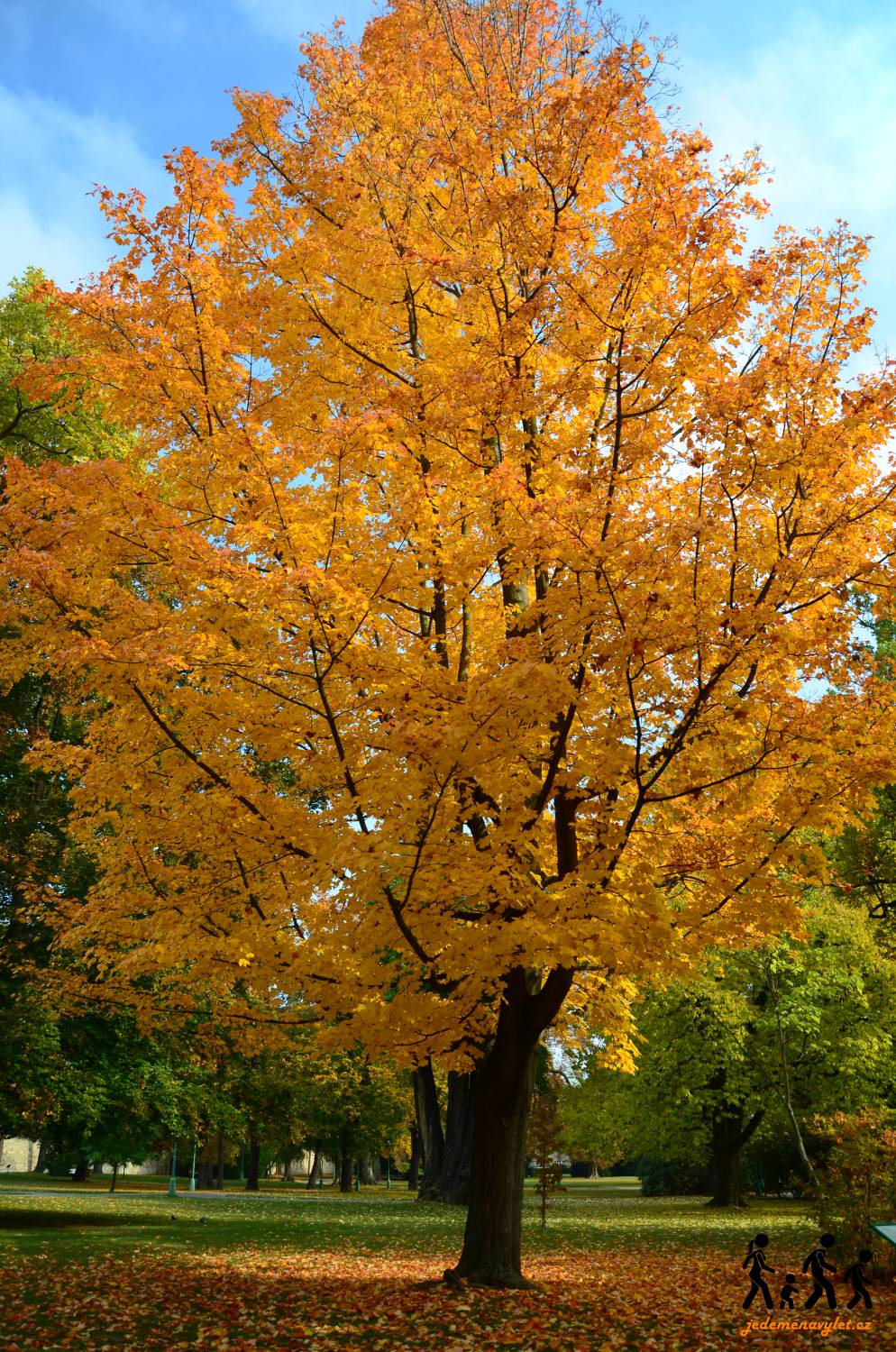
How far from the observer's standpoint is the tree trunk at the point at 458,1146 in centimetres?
2438

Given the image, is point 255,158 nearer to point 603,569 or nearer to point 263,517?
point 263,517

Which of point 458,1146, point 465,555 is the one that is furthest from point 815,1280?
point 458,1146

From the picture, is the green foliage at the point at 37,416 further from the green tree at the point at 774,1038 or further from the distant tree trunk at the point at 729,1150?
the distant tree trunk at the point at 729,1150

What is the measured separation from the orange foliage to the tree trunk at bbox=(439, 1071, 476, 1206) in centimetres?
1680

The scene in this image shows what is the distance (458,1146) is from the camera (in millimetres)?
24828

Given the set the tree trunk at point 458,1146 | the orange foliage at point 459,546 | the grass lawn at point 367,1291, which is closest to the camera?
the orange foliage at point 459,546

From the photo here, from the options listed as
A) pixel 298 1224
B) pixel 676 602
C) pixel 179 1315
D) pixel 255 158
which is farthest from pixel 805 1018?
pixel 255 158

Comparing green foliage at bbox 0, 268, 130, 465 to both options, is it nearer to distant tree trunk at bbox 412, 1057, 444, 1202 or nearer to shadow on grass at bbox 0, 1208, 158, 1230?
shadow on grass at bbox 0, 1208, 158, 1230

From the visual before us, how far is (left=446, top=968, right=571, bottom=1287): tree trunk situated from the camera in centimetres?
920

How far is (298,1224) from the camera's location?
19484 mm

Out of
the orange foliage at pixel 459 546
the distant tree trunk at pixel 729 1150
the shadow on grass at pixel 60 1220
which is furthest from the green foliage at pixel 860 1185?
the distant tree trunk at pixel 729 1150

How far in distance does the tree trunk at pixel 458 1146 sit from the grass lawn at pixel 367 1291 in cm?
484

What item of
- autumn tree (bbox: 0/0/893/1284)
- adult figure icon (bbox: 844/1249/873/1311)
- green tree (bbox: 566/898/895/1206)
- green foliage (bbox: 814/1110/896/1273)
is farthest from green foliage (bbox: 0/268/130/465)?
green tree (bbox: 566/898/895/1206)

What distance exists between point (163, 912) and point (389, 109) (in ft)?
24.6
